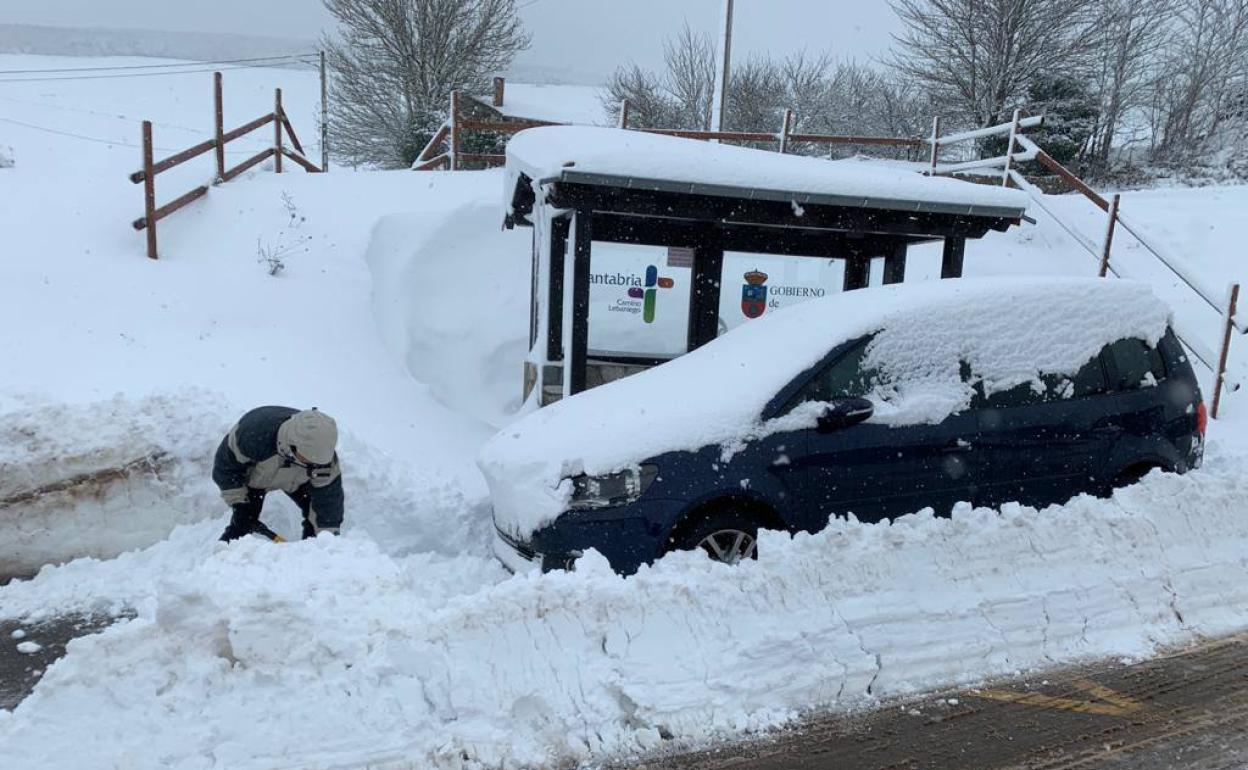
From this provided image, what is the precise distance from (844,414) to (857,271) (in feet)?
13.9

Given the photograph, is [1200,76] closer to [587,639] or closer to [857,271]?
[857,271]

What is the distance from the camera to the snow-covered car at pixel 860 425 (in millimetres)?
4477

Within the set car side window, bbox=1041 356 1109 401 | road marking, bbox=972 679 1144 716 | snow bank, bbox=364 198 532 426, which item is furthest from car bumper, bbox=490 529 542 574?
snow bank, bbox=364 198 532 426

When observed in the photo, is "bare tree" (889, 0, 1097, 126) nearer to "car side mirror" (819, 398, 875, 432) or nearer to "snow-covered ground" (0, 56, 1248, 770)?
"snow-covered ground" (0, 56, 1248, 770)

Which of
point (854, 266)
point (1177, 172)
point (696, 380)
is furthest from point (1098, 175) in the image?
point (696, 380)

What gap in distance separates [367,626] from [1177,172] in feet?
77.8

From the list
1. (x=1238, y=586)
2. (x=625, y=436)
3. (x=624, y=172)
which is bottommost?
(x=1238, y=586)

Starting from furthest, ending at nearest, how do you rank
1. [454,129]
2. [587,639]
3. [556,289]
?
[454,129] < [556,289] < [587,639]

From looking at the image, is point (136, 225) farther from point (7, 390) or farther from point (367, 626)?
point (367, 626)

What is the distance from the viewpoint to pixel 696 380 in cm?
513

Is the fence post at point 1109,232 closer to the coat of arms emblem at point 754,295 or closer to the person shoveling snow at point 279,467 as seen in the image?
the coat of arms emblem at point 754,295

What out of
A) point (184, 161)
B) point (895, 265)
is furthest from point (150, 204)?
point (895, 265)

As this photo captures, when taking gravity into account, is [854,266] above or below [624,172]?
below

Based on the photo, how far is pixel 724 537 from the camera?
4562 millimetres
